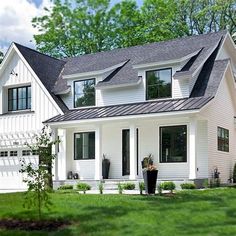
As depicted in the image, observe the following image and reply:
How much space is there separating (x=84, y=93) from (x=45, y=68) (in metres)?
3.58

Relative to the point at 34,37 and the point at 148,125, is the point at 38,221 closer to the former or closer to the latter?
the point at 148,125

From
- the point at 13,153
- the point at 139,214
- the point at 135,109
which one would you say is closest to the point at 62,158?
the point at 13,153

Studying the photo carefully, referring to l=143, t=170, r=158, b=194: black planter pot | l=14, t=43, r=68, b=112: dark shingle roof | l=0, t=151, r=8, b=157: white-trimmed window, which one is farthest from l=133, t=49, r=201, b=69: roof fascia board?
l=0, t=151, r=8, b=157: white-trimmed window

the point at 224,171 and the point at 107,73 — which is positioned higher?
the point at 107,73

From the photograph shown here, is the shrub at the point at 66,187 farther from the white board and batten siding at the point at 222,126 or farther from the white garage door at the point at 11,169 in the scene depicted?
the white board and batten siding at the point at 222,126

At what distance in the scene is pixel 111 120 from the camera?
22.4 metres

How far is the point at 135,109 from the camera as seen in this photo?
22.4 m

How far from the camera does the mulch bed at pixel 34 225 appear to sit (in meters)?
10.8

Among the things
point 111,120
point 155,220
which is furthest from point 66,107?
point 155,220

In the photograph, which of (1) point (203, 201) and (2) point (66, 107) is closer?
(1) point (203, 201)

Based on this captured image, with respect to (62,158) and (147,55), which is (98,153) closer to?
(62,158)

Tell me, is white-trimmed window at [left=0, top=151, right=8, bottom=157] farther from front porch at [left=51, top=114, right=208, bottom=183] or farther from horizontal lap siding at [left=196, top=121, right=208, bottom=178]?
horizontal lap siding at [left=196, top=121, right=208, bottom=178]

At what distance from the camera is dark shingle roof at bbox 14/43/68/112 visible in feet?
86.9

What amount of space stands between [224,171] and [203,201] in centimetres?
1049
